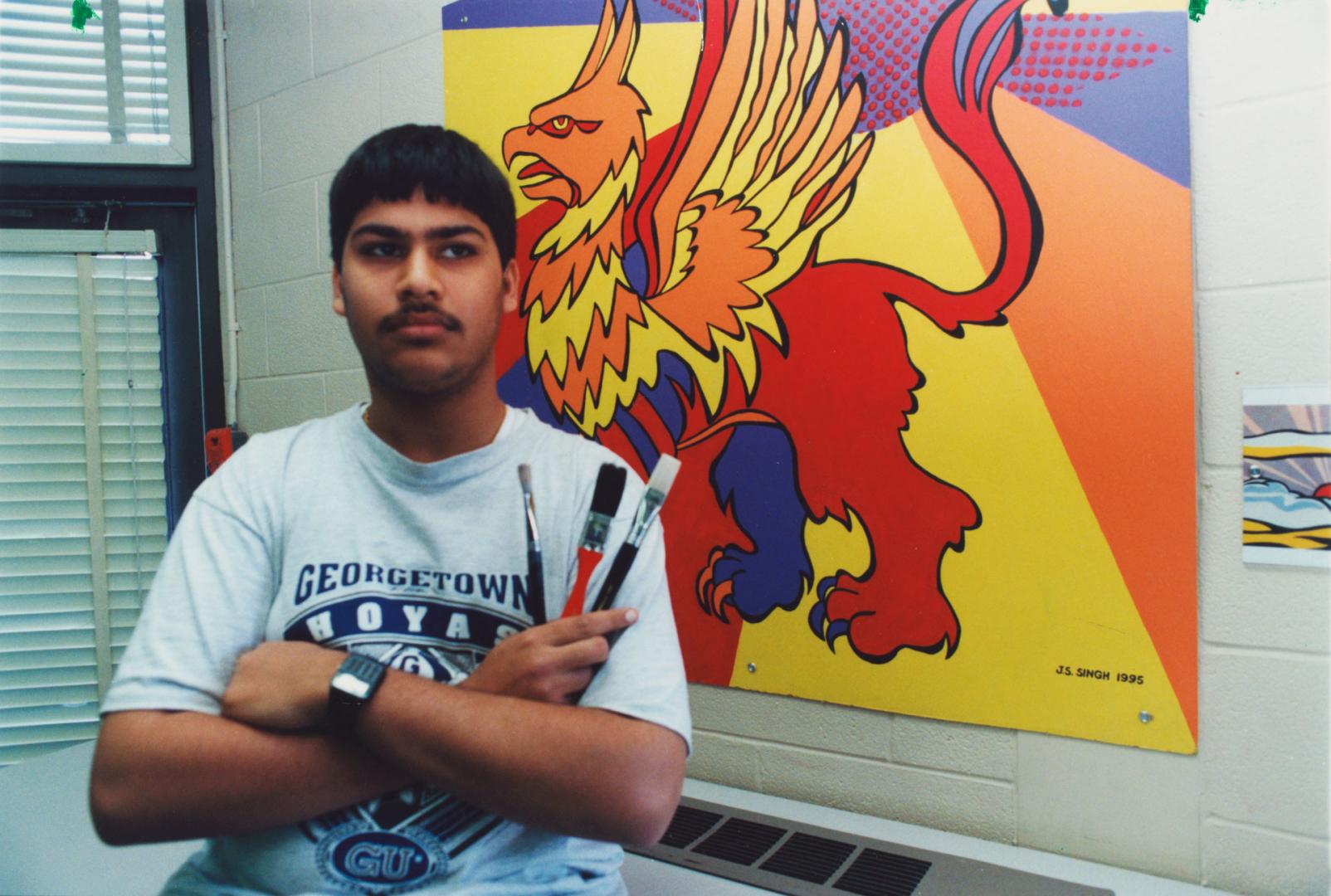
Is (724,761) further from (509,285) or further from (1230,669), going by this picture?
(509,285)

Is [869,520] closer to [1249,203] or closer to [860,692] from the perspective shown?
[860,692]

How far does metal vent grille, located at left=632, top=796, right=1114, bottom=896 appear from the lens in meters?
1.02

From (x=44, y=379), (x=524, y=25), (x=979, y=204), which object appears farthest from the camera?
(x=44, y=379)

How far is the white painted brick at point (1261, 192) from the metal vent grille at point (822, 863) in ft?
2.56

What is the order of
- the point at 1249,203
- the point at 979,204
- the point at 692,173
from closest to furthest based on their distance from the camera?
the point at 1249,203 < the point at 979,204 < the point at 692,173

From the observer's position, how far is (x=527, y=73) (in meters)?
1.55

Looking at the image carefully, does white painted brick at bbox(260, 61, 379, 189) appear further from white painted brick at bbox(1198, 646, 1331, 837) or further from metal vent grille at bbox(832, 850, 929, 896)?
white painted brick at bbox(1198, 646, 1331, 837)

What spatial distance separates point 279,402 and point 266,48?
82 cm

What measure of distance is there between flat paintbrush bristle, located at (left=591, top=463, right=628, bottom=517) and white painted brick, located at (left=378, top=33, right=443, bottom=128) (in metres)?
1.10

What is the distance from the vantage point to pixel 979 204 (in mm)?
1179

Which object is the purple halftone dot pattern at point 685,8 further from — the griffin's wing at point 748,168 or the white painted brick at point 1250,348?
the white painted brick at point 1250,348

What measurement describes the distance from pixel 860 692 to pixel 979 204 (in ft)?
2.38

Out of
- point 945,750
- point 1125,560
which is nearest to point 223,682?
point 945,750

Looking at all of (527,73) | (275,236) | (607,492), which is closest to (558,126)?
(527,73)
